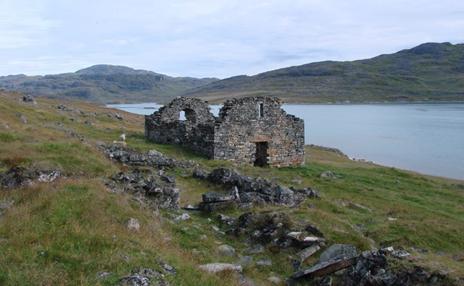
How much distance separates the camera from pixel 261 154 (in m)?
32.8

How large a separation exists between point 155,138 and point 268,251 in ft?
76.5

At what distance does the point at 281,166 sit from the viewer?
3281 centimetres

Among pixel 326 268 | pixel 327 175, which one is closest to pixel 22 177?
pixel 326 268

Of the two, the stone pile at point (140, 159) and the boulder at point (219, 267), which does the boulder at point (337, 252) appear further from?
the stone pile at point (140, 159)

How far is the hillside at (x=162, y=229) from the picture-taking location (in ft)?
29.8

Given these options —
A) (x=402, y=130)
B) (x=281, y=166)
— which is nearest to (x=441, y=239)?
(x=281, y=166)

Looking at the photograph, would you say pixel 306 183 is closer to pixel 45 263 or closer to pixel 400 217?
pixel 400 217

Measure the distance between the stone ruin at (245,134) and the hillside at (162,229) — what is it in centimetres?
677

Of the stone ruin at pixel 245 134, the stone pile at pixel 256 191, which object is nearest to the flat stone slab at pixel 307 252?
the stone pile at pixel 256 191

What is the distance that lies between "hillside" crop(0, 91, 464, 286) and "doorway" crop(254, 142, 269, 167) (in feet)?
27.7

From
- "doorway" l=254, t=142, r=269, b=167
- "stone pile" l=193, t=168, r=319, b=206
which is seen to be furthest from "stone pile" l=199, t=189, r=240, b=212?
"doorway" l=254, t=142, r=269, b=167

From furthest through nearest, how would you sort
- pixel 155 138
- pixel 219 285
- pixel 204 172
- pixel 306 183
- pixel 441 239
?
pixel 155 138, pixel 306 183, pixel 204 172, pixel 441 239, pixel 219 285

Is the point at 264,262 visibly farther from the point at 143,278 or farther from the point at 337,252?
the point at 143,278

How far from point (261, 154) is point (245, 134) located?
215 centimetres
